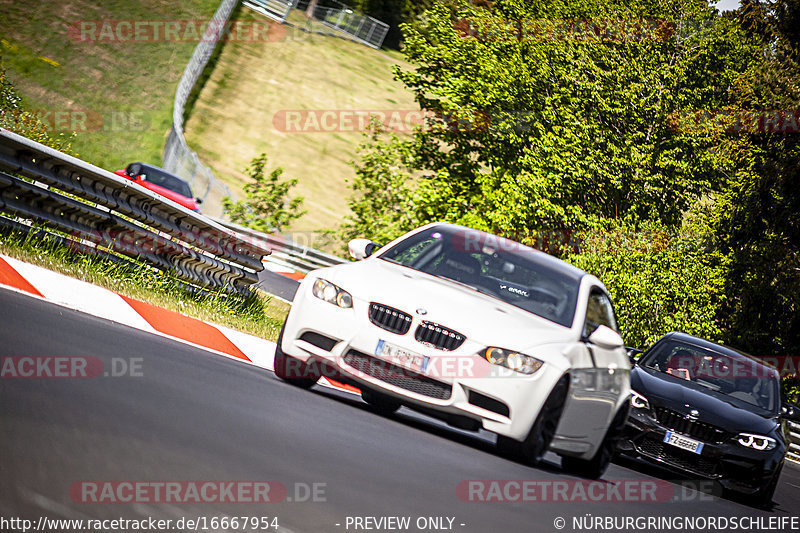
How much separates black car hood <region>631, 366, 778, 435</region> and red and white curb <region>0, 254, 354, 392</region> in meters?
3.65

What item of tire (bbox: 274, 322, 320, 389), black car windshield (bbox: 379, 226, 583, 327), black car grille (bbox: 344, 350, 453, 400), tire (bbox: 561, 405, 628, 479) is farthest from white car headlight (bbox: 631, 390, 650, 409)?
black car grille (bbox: 344, 350, 453, 400)

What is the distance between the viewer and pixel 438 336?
761 cm

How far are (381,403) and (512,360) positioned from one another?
2068 mm

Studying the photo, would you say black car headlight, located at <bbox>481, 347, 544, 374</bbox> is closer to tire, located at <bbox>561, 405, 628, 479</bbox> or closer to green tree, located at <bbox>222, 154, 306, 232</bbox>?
tire, located at <bbox>561, 405, 628, 479</bbox>

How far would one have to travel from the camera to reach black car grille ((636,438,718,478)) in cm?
1129

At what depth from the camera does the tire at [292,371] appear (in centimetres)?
838

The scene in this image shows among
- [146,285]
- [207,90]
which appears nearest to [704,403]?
[146,285]

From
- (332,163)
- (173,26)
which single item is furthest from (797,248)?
(173,26)

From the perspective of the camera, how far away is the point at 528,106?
34688mm

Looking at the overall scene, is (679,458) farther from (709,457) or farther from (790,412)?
(790,412)

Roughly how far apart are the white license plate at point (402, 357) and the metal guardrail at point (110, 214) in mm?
3728

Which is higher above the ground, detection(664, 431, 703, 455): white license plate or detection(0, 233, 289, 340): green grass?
detection(664, 431, 703, 455): white license plate

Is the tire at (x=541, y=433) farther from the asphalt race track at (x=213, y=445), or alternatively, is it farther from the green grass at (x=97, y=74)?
the green grass at (x=97, y=74)

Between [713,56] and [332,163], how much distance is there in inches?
1330
